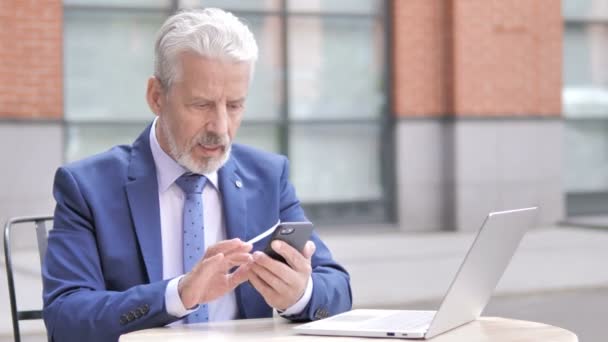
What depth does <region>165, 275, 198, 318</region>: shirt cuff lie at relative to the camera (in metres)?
2.94

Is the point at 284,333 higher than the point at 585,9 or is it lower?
lower

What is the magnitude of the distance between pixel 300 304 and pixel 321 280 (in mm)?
176

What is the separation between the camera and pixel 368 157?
1396 centimetres

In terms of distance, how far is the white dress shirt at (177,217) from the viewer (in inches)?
128

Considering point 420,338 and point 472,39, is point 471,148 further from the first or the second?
point 420,338

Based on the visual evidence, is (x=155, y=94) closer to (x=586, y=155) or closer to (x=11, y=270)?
(x=11, y=270)

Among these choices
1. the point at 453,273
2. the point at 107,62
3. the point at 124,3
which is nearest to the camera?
the point at 453,273

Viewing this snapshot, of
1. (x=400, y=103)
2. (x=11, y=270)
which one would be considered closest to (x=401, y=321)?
(x=11, y=270)

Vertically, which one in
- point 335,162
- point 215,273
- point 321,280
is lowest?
point 335,162

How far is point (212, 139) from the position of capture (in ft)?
10.3

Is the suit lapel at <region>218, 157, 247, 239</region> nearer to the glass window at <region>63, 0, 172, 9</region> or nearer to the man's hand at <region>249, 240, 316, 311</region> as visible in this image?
the man's hand at <region>249, 240, 316, 311</region>

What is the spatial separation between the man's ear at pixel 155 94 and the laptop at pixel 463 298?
79 centimetres

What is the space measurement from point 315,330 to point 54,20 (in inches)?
381

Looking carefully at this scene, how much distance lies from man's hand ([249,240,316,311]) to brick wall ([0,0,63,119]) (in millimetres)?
9335
